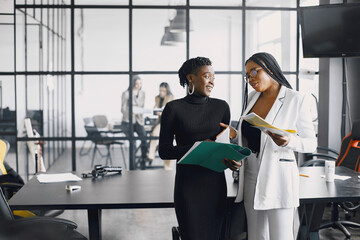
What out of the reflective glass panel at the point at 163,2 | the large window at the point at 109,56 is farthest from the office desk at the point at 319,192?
the reflective glass panel at the point at 163,2

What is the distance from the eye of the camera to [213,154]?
2.21 m

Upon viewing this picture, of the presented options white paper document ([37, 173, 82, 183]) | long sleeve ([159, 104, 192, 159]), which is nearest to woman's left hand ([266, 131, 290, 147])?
long sleeve ([159, 104, 192, 159])

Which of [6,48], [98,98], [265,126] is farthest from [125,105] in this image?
Answer: [265,126]

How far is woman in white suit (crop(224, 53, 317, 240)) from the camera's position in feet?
7.57

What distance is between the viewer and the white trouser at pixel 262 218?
7.61 feet

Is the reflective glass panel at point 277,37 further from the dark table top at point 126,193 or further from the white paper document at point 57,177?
the white paper document at point 57,177

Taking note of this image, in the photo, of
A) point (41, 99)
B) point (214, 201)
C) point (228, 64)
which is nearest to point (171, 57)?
point (228, 64)

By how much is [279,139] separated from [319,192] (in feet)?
3.04

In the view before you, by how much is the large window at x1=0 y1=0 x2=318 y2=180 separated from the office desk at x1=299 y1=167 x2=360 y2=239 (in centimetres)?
292

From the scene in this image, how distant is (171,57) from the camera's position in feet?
20.8

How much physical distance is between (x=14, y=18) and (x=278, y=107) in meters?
4.99

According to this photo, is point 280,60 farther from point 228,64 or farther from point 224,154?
point 224,154

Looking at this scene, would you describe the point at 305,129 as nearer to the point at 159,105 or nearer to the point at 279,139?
the point at 279,139

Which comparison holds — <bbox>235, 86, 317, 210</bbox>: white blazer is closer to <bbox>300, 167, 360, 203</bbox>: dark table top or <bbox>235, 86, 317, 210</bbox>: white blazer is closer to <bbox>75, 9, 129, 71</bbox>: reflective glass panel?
<bbox>300, 167, 360, 203</bbox>: dark table top
